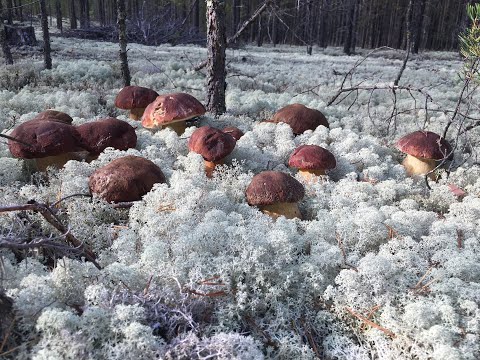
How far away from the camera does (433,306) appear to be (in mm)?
2209

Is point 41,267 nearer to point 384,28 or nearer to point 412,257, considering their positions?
point 412,257

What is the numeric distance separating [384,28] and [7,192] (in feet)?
164

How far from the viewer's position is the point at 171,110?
5.09 m

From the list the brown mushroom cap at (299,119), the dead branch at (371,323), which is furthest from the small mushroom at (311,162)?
the dead branch at (371,323)

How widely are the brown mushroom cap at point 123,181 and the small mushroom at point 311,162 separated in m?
1.46

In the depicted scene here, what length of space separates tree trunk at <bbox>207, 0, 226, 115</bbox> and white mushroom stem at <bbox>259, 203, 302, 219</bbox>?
342 centimetres

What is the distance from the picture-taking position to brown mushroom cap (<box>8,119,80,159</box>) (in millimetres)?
3730

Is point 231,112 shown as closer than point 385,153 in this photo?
No

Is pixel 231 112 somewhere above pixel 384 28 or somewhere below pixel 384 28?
below

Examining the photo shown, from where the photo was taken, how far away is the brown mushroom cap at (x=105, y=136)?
4.17 m

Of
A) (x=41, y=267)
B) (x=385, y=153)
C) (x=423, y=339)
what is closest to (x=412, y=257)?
(x=423, y=339)

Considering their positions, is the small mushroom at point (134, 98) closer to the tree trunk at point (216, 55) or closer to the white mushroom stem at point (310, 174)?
the tree trunk at point (216, 55)

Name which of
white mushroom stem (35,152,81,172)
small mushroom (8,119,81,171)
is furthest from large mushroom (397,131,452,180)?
white mushroom stem (35,152,81,172)

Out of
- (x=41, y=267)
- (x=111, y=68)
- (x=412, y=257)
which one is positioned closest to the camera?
(x=41, y=267)
